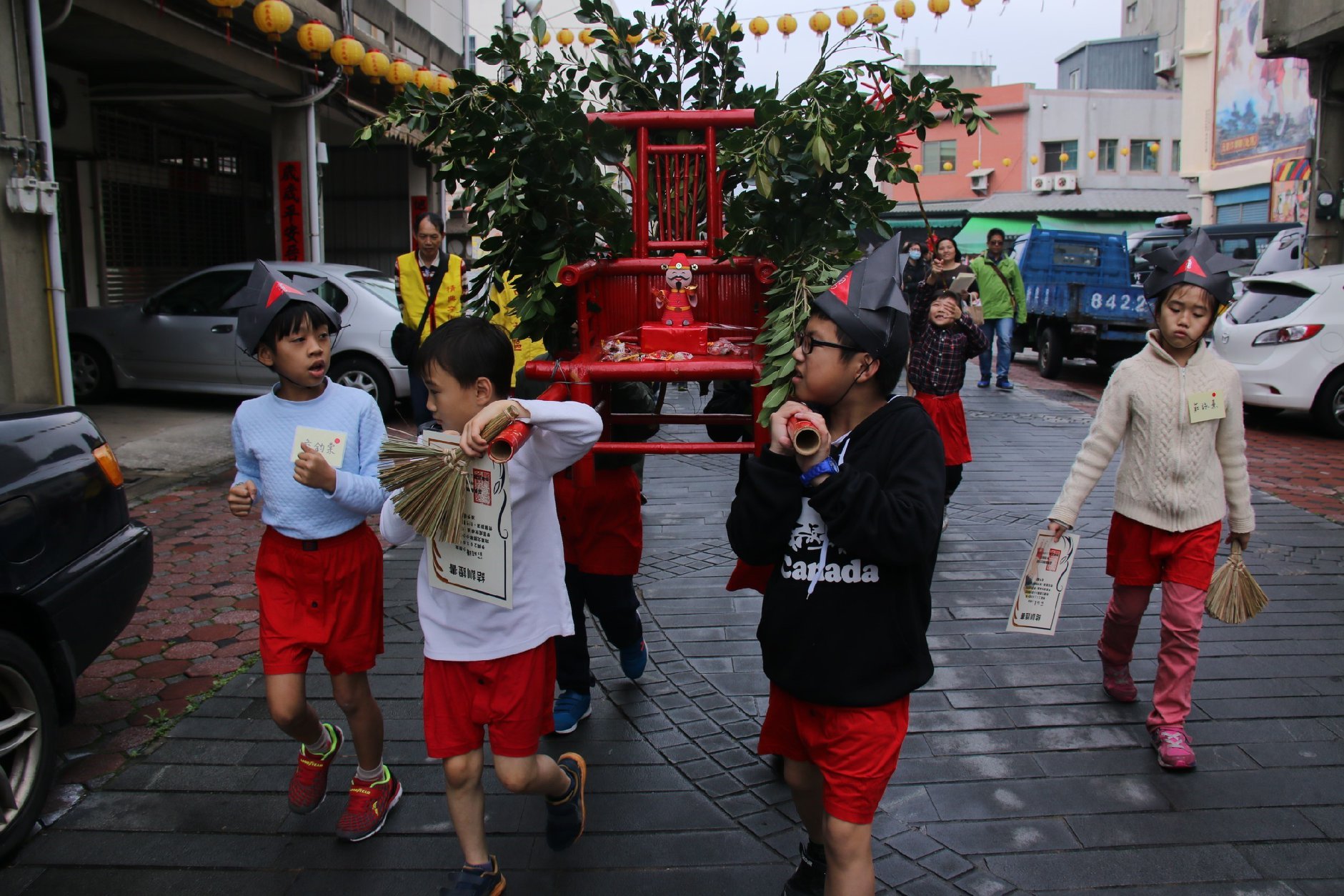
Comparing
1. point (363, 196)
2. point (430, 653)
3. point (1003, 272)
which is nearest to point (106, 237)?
point (363, 196)

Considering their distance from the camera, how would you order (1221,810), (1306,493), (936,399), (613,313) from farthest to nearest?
(1306,493) → (936,399) → (613,313) → (1221,810)

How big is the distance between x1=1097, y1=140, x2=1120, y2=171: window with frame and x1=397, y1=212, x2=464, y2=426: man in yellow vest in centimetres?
3967

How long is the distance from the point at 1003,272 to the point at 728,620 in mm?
10104

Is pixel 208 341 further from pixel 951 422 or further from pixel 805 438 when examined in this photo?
pixel 805 438

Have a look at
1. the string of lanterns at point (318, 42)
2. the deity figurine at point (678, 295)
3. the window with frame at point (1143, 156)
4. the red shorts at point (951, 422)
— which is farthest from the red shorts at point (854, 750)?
the window with frame at point (1143, 156)

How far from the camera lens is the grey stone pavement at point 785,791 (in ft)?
10.1

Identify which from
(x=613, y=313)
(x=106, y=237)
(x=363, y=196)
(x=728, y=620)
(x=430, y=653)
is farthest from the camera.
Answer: (x=363, y=196)

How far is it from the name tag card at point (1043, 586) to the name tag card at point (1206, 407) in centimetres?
62

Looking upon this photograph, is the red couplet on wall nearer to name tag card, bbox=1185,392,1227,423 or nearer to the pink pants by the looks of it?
name tag card, bbox=1185,392,1227,423

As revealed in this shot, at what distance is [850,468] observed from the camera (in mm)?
2400

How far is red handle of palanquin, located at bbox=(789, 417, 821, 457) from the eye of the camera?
233cm

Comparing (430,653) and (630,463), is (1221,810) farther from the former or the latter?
(430,653)

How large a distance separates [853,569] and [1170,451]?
196 cm

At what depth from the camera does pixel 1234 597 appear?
12.6 ft
